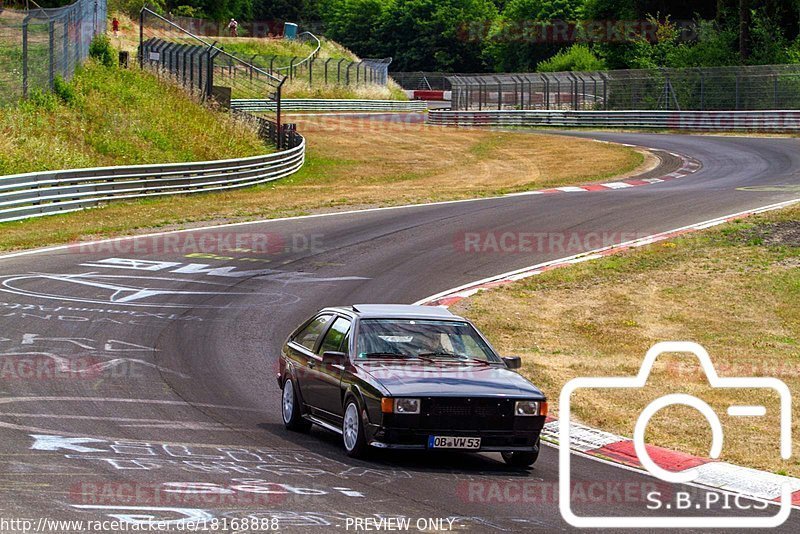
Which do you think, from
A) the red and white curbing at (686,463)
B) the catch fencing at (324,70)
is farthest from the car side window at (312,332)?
the catch fencing at (324,70)

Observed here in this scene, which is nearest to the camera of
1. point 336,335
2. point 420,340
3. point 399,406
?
→ point 399,406

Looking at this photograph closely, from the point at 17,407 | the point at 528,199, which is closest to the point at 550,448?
the point at 17,407

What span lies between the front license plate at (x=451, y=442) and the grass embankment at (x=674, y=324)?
2.63m

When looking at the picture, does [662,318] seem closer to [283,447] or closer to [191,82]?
[283,447]

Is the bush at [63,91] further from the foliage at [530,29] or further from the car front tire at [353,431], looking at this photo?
the foliage at [530,29]

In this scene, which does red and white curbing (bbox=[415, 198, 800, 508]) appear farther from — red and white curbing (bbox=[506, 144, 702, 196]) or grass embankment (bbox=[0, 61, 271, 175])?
red and white curbing (bbox=[506, 144, 702, 196])

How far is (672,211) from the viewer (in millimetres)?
30484

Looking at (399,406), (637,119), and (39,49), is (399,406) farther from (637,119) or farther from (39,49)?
(637,119)

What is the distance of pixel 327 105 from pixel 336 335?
229ft

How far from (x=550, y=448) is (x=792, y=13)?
6463 cm

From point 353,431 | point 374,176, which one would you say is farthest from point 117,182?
point 353,431

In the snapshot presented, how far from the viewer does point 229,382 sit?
45.1 feet

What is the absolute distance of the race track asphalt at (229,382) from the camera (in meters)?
8.51

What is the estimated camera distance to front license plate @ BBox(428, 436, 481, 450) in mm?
10023
